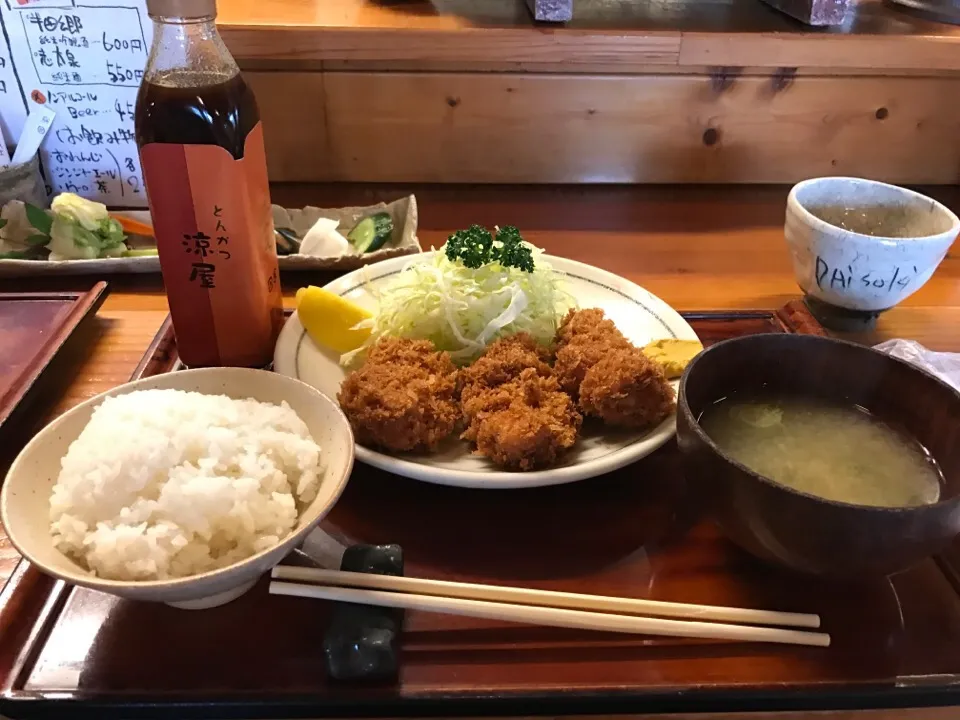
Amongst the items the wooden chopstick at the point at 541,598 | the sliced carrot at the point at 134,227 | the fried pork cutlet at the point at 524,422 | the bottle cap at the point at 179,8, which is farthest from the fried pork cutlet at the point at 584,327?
the sliced carrot at the point at 134,227

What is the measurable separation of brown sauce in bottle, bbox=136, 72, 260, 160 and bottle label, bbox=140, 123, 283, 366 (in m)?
0.01

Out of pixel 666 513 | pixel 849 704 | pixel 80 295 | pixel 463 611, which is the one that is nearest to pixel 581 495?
pixel 666 513

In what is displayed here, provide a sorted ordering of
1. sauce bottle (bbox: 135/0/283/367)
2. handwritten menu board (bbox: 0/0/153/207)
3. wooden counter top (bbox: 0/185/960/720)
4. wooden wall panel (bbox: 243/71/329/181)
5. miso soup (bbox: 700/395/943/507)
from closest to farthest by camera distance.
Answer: miso soup (bbox: 700/395/943/507), sauce bottle (bbox: 135/0/283/367), wooden counter top (bbox: 0/185/960/720), handwritten menu board (bbox: 0/0/153/207), wooden wall panel (bbox: 243/71/329/181)

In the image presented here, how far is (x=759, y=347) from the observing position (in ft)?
3.24

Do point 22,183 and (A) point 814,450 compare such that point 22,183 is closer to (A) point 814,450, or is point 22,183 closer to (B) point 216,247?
(B) point 216,247

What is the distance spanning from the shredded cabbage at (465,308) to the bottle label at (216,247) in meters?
0.17

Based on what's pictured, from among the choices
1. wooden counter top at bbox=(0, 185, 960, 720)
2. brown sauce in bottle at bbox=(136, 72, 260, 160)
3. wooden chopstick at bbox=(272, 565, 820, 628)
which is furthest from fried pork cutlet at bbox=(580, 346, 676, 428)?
brown sauce in bottle at bbox=(136, 72, 260, 160)

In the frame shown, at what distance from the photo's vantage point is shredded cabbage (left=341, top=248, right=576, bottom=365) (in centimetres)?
121

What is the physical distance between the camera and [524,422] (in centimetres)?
96

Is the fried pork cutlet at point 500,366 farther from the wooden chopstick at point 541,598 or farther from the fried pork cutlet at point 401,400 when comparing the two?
the wooden chopstick at point 541,598

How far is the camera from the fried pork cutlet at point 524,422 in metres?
0.95

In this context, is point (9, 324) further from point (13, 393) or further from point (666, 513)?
point (666, 513)

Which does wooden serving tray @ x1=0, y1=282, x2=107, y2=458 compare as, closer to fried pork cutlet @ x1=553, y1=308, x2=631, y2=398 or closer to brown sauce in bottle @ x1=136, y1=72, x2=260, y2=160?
brown sauce in bottle @ x1=136, y1=72, x2=260, y2=160

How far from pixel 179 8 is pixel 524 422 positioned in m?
0.66
